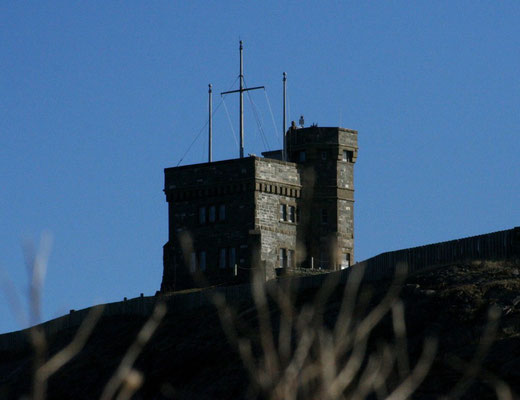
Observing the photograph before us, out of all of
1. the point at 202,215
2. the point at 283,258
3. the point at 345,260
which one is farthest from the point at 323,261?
the point at 202,215

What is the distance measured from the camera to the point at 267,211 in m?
74.7

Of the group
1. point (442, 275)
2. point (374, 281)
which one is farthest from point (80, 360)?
point (442, 275)

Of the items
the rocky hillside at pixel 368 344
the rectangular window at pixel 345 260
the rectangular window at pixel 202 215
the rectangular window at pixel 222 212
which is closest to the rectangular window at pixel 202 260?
the rectangular window at pixel 202 215

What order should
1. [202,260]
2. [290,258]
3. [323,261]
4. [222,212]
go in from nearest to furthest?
[290,258] → [323,261] → [202,260] → [222,212]

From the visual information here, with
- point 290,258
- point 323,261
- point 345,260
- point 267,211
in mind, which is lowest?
point 323,261

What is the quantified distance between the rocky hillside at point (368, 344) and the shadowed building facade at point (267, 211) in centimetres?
957

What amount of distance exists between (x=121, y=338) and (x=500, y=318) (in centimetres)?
2753

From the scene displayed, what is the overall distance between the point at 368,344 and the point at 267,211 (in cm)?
3121

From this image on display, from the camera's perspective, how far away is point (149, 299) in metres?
67.9

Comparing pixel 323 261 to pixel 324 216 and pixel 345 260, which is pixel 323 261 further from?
pixel 324 216

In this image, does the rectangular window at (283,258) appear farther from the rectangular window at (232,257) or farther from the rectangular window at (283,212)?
the rectangular window at (232,257)

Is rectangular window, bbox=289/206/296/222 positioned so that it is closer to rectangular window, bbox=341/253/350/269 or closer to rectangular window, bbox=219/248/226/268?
rectangular window, bbox=341/253/350/269

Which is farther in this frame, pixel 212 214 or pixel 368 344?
pixel 212 214

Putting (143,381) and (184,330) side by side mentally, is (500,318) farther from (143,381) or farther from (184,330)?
(184,330)
